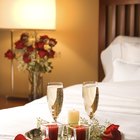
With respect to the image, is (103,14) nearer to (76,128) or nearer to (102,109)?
(102,109)

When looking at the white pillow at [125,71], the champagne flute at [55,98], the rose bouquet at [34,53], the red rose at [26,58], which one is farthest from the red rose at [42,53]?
the champagne flute at [55,98]

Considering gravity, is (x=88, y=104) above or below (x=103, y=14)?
below

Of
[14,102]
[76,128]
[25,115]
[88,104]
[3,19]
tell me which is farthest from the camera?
[14,102]

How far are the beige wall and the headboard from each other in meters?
0.10

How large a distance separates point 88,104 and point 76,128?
0.87 feet

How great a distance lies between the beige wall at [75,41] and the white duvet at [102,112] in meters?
0.93

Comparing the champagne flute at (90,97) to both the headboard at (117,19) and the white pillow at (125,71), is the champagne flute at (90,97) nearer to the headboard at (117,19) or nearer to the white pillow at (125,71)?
the white pillow at (125,71)

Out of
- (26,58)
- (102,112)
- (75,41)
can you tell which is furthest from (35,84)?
(102,112)

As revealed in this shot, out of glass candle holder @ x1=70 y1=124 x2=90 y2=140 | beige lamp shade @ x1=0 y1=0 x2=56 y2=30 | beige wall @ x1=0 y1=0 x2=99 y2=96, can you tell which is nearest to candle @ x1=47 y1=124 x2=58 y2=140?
glass candle holder @ x1=70 y1=124 x2=90 y2=140

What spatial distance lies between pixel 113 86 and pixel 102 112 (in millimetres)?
578

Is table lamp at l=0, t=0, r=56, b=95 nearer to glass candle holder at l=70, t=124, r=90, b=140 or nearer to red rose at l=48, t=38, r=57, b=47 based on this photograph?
red rose at l=48, t=38, r=57, b=47

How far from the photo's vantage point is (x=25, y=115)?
5.57ft

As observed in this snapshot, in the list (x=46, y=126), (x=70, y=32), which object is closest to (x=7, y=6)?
(x=70, y=32)

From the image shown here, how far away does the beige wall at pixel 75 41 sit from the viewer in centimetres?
314
